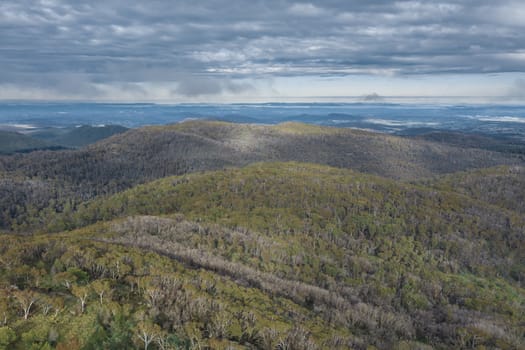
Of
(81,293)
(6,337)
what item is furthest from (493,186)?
(6,337)

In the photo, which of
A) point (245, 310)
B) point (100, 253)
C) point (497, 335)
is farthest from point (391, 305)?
point (100, 253)

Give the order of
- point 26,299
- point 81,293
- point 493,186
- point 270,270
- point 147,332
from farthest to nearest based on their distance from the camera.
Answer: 1. point 493,186
2. point 270,270
3. point 81,293
4. point 26,299
5. point 147,332

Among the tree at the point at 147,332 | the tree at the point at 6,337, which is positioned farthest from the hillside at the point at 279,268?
the tree at the point at 6,337

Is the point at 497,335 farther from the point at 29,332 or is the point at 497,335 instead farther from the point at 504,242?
the point at 504,242

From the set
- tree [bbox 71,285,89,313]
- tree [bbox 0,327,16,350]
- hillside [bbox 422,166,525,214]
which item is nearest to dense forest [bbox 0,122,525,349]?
tree [bbox 0,327,16,350]

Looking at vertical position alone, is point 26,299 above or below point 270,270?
above

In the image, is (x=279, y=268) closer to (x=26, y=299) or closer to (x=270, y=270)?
(x=270, y=270)
